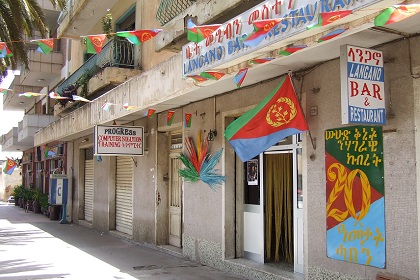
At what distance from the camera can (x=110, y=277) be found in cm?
818

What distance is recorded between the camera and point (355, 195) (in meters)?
6.02

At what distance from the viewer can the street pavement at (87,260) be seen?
8.39 metres

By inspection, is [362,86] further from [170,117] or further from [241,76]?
[170,117]

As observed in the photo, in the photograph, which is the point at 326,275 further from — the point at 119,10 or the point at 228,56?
the point at 119,10

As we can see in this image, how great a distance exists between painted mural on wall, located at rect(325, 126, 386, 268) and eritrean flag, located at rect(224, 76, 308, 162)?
1.73 feet

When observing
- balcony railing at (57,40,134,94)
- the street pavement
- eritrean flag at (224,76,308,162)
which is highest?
balcony railing at (57,40,134,94)

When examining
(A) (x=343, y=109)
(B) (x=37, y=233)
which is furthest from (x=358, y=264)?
(B) (x=37, y=233)

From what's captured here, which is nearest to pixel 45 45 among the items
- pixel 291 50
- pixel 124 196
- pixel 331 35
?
pixel 291 50

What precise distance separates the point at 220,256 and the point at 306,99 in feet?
11.5

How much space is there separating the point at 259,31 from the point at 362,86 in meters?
1.39

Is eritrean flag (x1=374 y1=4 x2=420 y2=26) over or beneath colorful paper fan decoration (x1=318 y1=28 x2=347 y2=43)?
beneath

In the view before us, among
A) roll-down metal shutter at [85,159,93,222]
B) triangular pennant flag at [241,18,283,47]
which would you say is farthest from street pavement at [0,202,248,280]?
triangular pennant flag at [241,18,283,47]

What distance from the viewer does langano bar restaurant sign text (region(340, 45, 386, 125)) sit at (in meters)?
5.20

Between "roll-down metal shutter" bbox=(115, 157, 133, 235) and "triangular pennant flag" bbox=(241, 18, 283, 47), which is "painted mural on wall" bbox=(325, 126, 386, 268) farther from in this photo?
"roll-down metal shutter" bbox=(115, 157, 133, 235)
